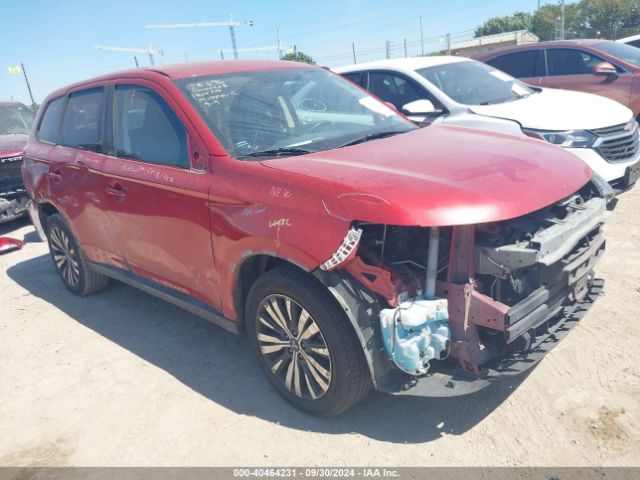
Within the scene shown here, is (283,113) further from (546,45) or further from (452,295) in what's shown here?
(546,45)

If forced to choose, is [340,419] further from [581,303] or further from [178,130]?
[178,130]

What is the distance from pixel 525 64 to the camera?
8.95 meters

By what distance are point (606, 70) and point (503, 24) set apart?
66013mm

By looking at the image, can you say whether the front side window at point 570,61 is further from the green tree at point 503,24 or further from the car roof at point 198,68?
the green tree at point 503,24

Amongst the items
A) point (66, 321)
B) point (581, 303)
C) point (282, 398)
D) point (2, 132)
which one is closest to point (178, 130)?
point (282, 398)

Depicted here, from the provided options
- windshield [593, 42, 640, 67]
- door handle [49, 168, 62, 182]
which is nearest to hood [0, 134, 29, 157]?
door handle [49, 168, 62, 182]

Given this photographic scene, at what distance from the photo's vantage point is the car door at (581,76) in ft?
26.8

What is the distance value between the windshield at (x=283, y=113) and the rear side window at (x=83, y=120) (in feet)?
3.66

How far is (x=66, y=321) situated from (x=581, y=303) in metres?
4.08

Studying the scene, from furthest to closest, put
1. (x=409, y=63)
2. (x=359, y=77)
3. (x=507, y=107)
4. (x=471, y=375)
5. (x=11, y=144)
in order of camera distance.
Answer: (x=11, y=144) < (x=359, y=77) < (x=409, y=63) < (x=507, y=107) < (x=471, y=375)

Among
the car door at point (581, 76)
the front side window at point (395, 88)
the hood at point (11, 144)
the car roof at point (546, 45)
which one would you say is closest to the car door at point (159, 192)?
the front side window at point (395, 88)

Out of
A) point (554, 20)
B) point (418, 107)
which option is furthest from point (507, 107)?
point (554, 20)

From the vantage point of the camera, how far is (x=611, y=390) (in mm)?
2943

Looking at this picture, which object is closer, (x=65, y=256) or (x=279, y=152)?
(x=279, y=152)
